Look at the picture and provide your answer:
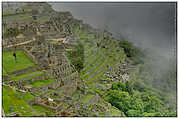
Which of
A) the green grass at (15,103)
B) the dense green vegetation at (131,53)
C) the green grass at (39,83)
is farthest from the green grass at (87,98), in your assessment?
the dense green vegetation at (131,53)

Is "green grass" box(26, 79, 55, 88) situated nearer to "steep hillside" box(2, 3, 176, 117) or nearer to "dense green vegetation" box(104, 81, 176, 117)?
"steep hillside" box(2, 3, 176, 117)

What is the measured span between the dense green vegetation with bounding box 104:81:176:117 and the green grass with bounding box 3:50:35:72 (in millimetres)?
5536

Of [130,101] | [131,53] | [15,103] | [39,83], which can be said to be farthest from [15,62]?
[130,101]

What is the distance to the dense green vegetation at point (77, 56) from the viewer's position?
26.7ft

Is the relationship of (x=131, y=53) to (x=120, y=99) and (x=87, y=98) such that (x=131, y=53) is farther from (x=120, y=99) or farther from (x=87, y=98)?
(x=120, y=99)

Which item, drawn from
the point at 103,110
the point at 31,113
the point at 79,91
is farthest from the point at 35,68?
the point at 103,110

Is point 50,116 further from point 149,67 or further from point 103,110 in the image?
point 149,67

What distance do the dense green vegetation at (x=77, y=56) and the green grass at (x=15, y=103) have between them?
2.01 metres

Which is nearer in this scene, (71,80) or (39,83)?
(71,80)

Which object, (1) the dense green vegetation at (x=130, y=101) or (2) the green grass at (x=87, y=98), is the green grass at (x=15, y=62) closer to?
(2) the green grass at (x=87, y=98)

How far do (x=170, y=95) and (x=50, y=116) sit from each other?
6551 mm

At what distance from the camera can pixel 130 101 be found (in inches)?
276

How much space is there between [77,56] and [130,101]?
8.91 feet

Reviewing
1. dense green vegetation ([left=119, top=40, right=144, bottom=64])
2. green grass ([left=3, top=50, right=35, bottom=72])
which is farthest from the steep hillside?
dense green vegetation ([left=119, top=40, right=144, bottom=64])
